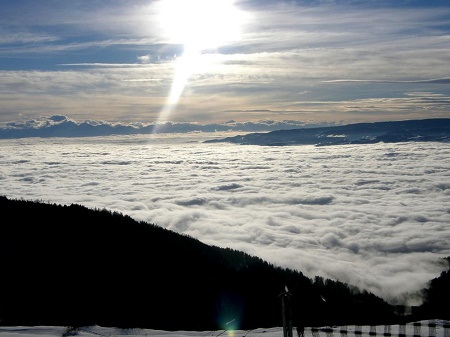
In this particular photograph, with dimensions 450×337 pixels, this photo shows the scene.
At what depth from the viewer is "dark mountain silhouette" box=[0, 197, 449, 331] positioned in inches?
2442

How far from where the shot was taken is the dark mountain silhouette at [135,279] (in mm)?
62031

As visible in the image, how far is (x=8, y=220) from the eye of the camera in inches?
3398

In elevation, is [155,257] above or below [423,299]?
above

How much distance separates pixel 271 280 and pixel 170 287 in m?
22.6

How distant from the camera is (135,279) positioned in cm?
7906

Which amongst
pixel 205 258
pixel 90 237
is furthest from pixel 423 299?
pixel 90 237

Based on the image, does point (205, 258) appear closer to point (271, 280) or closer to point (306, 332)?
point (271, 280)

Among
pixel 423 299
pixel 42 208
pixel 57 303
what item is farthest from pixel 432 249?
pixel 57 303

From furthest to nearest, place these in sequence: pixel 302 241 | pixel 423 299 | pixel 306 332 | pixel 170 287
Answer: pixel 302 241 < pixel 423 299 < pixel 170 287 < pixel 306 332

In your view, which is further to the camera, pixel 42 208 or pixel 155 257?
pixel 42 208

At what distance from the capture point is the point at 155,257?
294 feet

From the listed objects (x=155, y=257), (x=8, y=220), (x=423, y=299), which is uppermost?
(x=8, y=220)

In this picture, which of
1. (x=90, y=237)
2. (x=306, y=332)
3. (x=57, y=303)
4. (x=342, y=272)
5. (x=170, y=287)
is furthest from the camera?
(x=342, y=272)

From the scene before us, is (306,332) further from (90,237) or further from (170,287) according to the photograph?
(90,237)
